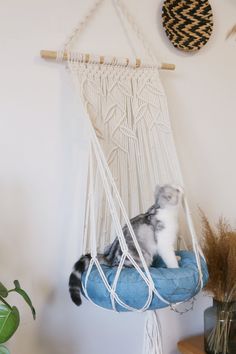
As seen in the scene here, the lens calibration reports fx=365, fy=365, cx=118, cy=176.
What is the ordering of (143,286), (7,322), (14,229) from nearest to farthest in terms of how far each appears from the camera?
(7,322)
(143,286)
(14,229)

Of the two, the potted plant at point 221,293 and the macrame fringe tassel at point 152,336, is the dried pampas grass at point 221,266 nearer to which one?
the potted plant at point 221,293

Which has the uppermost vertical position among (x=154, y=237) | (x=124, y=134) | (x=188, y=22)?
(x=188, y=22)

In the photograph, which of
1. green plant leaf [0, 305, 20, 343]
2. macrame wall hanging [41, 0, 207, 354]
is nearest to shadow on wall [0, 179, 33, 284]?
macrame wall hanging [41, 0, 207, 354]

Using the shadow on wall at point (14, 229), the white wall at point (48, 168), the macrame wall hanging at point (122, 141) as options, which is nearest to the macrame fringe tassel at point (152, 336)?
the macrame wall hanging at point (122, 141)

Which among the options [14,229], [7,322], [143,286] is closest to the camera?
[7,322]

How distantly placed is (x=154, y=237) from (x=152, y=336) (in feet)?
1.18

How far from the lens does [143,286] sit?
919 mm

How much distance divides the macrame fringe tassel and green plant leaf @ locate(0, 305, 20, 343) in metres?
0.49

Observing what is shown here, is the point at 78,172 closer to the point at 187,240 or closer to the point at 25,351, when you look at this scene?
the point at 187,240

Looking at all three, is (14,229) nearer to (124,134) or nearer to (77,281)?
(77,281)

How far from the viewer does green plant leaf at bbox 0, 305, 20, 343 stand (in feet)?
2.65

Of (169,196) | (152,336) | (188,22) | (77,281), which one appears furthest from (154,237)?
(188,22)

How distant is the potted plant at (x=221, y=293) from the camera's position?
1259 millimetres

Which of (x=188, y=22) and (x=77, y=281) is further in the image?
(x=188, y=22)
